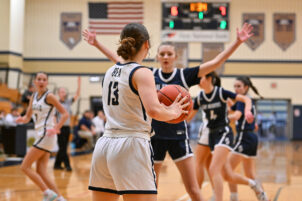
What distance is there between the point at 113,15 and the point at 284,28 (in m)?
8.78

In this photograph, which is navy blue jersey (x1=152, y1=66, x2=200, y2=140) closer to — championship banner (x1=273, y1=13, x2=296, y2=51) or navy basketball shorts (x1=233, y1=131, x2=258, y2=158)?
navy basketball shorts (x1=233, y1=131, x2=258, y2=158)

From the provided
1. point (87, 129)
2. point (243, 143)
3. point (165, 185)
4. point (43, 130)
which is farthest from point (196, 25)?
point (43, 130)

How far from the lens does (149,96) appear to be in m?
2.66

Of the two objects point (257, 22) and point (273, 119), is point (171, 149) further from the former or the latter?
point (273, 119)

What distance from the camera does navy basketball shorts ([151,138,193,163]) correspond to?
4492 mm

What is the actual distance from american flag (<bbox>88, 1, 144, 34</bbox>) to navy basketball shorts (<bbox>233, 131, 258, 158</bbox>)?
49.2ft

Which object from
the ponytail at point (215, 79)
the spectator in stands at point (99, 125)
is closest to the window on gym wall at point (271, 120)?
the spectator in stands at point (99, 125)

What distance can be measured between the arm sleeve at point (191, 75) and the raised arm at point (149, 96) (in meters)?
1.59

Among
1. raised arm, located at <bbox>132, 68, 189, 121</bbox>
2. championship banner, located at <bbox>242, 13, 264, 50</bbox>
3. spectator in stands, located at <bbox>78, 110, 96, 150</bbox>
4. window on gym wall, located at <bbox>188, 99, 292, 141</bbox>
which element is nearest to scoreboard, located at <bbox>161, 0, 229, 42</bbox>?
championship banner, located at <bbox>242, 13, 264, 50</bbox>

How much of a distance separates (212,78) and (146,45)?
9.44 feet

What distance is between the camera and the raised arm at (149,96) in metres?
2.66

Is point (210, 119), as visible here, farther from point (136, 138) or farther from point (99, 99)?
point (99, 99)

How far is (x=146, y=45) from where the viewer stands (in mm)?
2934

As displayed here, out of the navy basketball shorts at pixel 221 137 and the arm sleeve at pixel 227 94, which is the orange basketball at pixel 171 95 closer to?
the arm sleeve at pixel 227 94
